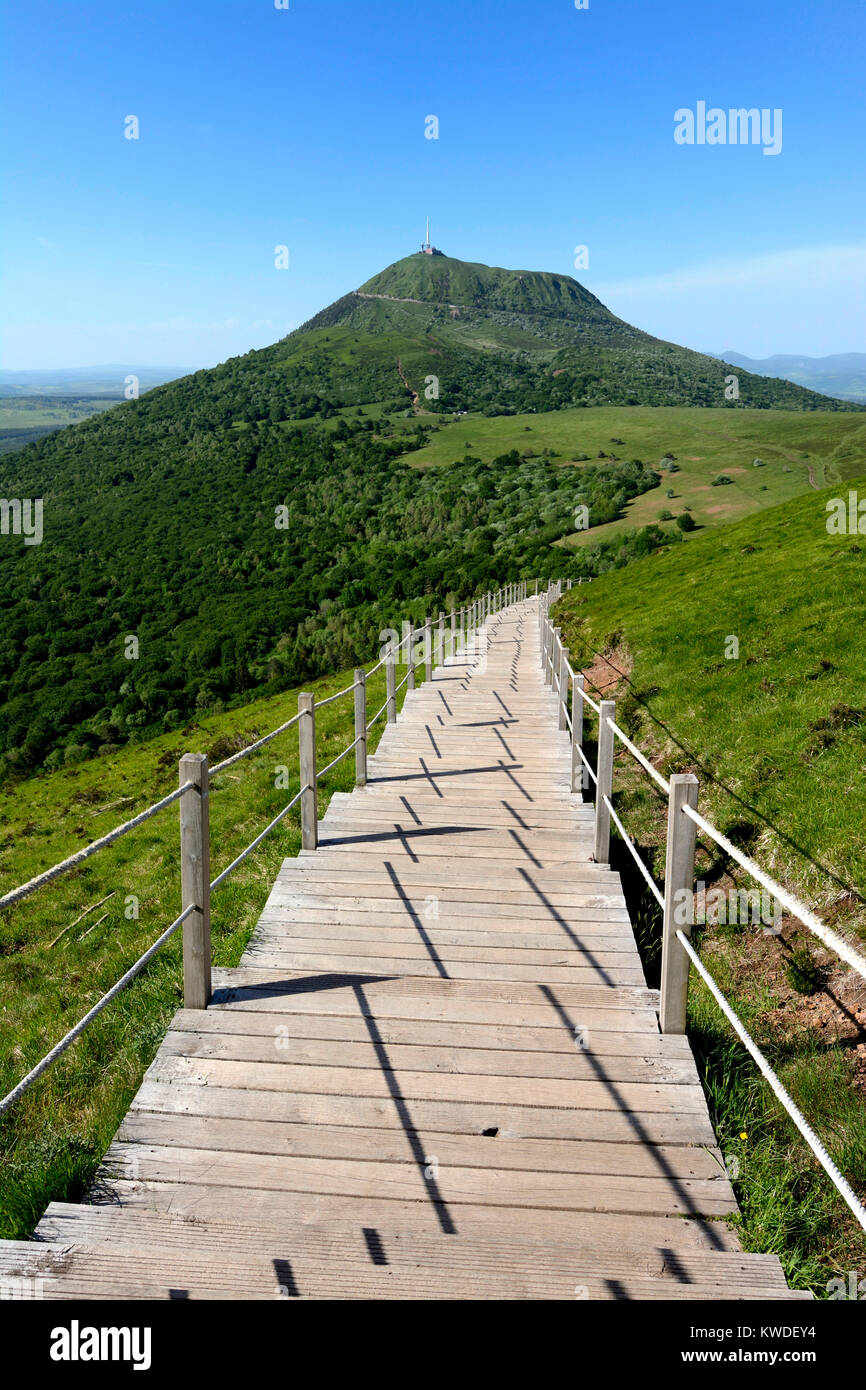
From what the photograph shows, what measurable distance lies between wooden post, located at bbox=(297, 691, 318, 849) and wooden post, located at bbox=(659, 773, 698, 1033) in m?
3.02

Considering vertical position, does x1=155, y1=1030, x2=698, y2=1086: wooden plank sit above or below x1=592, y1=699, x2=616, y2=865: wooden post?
below

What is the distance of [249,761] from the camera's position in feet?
64.6

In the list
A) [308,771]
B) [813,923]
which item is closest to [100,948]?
[308,771]

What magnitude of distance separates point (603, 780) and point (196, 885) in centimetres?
312

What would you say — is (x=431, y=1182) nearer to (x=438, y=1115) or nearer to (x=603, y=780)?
(x=438, y=1115)

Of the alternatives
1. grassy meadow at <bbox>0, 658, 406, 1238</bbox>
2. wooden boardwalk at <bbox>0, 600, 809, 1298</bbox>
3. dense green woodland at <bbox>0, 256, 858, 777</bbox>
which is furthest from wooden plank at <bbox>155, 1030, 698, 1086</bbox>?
dense green woodland at <bbox>0, 256, 858, 777</bbox>

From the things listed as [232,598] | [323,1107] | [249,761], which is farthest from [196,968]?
[232,598]

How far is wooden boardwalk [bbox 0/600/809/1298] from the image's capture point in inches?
99.4

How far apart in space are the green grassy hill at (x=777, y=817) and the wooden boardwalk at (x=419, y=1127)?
13.7 inches

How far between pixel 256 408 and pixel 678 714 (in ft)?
580

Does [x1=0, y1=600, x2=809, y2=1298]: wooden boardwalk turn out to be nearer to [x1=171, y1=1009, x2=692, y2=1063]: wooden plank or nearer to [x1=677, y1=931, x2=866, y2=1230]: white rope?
[x1=171, y1=1009, x2=692, y2=1063]: wooden plank

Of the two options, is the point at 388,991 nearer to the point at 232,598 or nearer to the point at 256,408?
the point at 232,598

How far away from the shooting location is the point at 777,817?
692 cm

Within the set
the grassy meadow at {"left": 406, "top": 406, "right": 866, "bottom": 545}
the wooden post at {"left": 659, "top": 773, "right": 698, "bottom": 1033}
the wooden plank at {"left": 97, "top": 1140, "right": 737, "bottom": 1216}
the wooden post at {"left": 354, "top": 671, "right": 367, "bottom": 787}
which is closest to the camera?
the wooden plank at {"left": 97, "top": 1140, "right": 737, "bottom": 1216}
